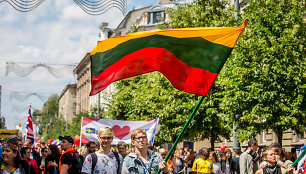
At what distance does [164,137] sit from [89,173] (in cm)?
2176

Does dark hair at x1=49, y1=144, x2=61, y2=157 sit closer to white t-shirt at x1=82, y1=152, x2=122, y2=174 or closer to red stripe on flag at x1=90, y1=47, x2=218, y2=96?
white t-shirt at x1=82, y1=152, x2=122, y2=174

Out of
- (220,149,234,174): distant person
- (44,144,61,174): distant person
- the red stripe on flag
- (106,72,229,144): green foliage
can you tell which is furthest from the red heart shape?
the red stripe on flag

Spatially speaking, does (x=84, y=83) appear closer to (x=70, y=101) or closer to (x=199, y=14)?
(x=70, y=101)

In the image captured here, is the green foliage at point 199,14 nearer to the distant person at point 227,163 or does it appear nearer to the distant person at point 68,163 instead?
the distant person at point 227,163

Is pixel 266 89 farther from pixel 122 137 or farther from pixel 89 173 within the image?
pixel 89 173

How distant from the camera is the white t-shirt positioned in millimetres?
7160

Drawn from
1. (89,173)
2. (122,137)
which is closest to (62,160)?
(89,173)

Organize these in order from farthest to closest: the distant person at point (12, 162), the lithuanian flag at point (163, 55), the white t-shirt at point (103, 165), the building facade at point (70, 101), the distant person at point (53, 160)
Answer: the building facade at point (70, 101), the distant person at point (53, 160), the distant person at point (12, 162), the white t-shirt at point (103, 165), the lithuanian flag at point (163, 55)

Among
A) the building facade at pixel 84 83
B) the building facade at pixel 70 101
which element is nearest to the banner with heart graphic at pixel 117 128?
the building facade at pixel 84 83

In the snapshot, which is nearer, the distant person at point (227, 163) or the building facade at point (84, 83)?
the distant person at point (227, 163)

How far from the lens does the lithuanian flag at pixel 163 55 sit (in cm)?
671

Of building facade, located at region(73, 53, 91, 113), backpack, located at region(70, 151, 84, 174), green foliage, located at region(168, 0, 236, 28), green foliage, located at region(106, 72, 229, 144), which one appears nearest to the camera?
backpack, located at region(70, 151, 84, 174)

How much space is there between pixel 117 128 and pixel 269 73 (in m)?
6.08

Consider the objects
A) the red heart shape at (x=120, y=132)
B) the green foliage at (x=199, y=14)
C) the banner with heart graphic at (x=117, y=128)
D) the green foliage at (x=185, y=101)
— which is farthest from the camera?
the green foliage at (x=199, y=14)
